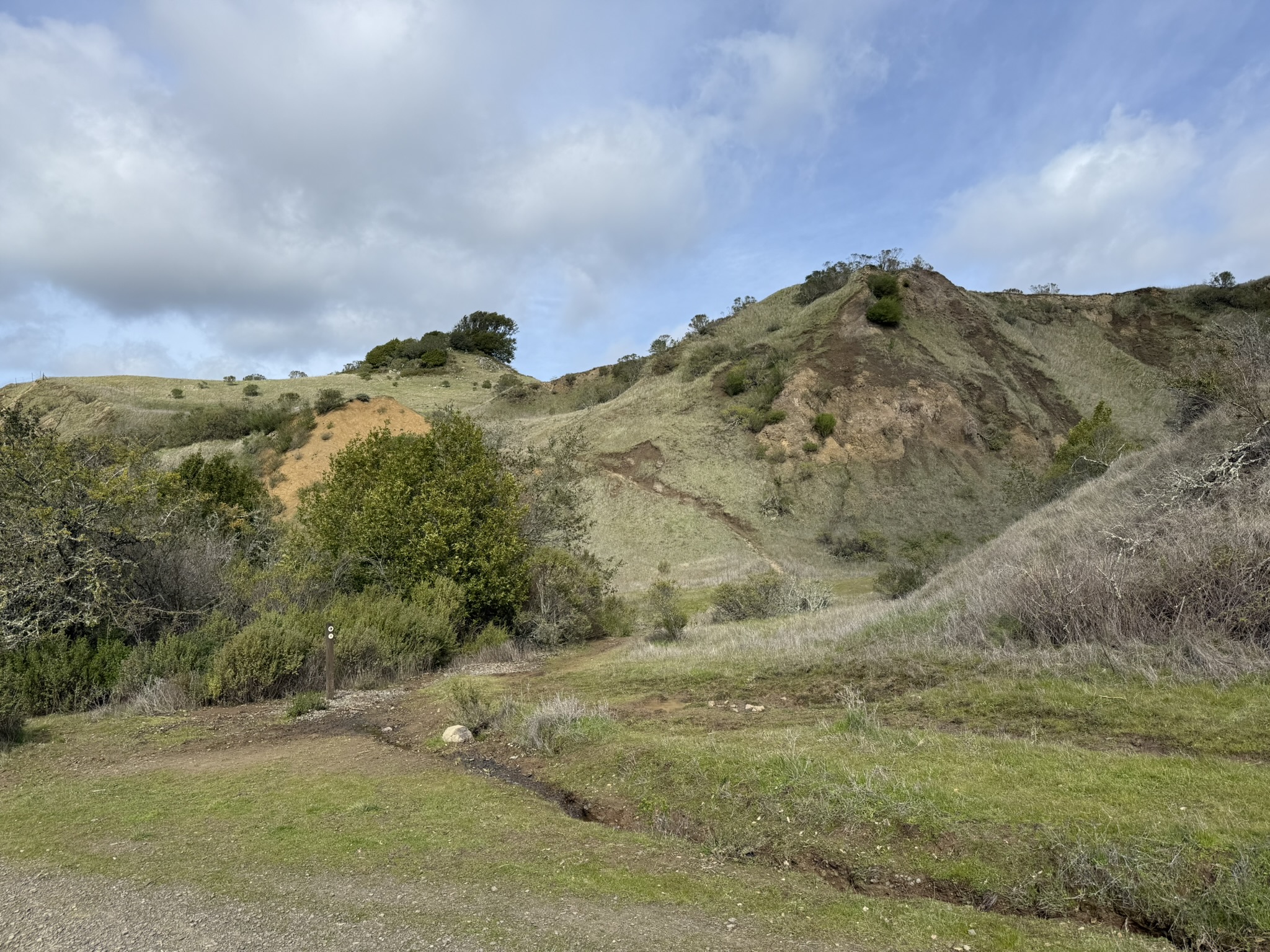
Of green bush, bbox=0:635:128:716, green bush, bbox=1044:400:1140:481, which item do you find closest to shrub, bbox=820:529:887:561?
green bush, bbox=1044:400:1140:481

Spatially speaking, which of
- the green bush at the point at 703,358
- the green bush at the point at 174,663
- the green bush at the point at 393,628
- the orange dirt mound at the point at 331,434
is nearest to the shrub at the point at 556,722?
the green bush at the point at 393,628

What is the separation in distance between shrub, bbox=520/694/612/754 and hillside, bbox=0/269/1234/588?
20010 millimetres

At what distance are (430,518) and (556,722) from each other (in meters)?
9.49

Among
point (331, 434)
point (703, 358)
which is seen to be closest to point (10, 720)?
point (331, 434)

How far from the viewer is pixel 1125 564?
34.6 feet

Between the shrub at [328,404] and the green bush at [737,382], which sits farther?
the green bush at [737,382]

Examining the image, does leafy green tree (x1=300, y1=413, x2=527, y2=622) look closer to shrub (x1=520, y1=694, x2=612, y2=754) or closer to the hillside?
shrub (x1=520, y1=694, x2=612, y2=754)

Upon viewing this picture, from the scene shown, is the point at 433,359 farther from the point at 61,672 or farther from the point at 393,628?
the point at 61,672

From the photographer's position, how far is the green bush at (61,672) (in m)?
10.6

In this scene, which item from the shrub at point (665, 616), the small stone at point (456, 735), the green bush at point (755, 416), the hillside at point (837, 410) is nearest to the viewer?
the small stone at point (456, 735)

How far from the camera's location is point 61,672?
35.9 ft

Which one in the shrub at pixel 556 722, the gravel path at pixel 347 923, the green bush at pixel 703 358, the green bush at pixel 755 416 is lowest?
the shrub at pixel 556 722

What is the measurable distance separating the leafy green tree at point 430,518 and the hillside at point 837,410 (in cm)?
1228

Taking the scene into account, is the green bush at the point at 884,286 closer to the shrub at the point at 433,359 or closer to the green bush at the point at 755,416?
the green bush at the point at 755,416
